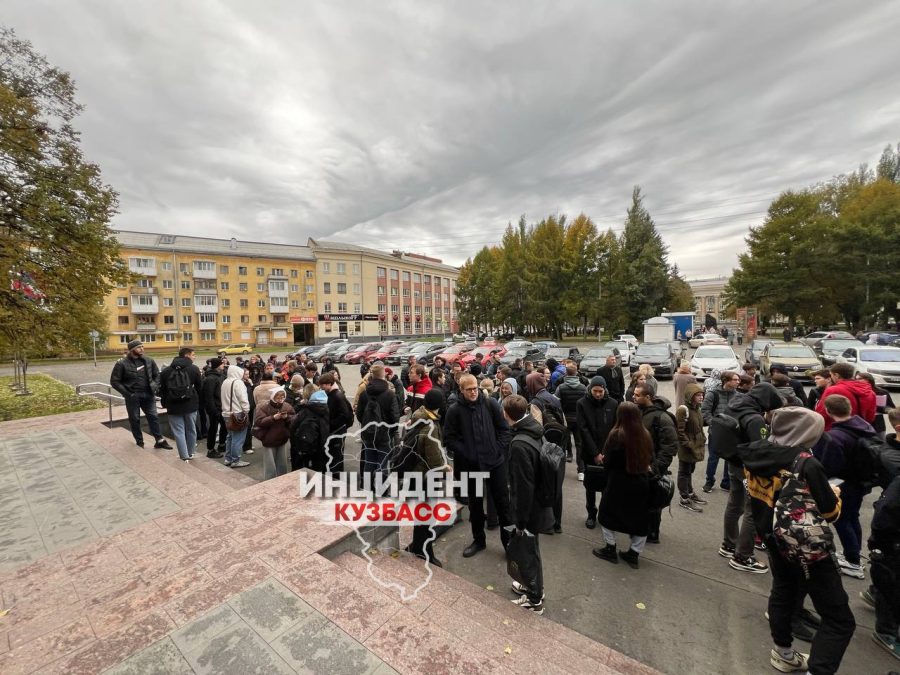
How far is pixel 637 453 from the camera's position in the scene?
332 cm

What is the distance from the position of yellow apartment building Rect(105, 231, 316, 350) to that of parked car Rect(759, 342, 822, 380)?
181ft

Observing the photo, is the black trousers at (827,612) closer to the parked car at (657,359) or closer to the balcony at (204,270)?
the parked car at (657,359)

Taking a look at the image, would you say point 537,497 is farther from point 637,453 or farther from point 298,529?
point 298,529

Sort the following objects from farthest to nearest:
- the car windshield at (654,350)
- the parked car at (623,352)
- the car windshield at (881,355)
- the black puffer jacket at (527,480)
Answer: the parked car at (623,352) < the car windshield at (654,350) < the car windshield at (881,355) < the black puffer jacket at (527,480)

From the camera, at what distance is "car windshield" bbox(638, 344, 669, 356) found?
16.7m

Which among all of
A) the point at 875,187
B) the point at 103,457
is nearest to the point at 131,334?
the point at 103,457

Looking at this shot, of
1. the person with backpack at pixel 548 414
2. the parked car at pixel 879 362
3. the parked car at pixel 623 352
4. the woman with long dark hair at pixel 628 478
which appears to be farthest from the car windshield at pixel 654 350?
the woman with long dark hair at pixel 628 478

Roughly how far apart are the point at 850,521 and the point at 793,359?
13961mm

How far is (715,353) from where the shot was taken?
14898 mm

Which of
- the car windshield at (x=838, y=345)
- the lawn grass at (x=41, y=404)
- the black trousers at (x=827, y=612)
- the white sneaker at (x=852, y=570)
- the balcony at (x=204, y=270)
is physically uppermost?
the balcony at (x=204, y=270)

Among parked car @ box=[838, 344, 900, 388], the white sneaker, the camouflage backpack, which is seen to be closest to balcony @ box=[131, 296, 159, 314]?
the camouflage backpack

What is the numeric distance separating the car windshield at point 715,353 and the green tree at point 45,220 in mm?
22321

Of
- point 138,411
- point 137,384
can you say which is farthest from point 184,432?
point 137,384

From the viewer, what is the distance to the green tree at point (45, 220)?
401 inches
